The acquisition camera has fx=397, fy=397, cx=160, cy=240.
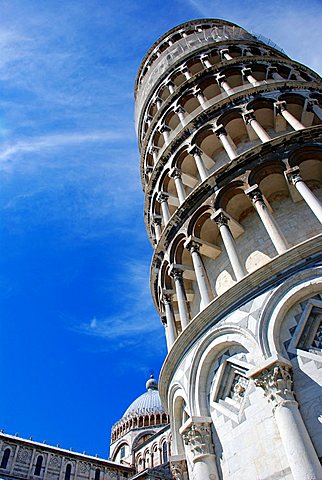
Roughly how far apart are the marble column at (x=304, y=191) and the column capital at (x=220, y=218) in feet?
5.36

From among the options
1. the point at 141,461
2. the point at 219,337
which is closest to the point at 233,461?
the point at 219,337

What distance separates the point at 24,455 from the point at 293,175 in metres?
35.0

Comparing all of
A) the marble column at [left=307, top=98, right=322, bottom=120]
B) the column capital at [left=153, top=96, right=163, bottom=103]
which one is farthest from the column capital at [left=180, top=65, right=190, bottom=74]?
the marble column at [left=307, top=98, right=322, bottom=120]

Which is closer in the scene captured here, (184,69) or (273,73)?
(273,73)

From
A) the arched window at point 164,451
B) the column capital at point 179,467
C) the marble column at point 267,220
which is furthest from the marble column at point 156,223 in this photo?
the arched window at point 164,451

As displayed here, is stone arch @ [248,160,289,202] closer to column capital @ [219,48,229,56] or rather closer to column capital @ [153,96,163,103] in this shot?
column capital @ [219,48,229,56]

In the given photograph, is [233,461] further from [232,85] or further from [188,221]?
[232,85]

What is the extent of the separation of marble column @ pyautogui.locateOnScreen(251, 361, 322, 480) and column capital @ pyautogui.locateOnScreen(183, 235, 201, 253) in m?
3.84

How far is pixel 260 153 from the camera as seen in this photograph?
952 cm

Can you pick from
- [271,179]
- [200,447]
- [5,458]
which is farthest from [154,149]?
[5,458]

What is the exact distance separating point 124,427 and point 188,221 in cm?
4523

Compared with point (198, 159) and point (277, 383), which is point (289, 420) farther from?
point (198, 159)

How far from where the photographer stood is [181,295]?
9508 mm

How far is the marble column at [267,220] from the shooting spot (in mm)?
7746
